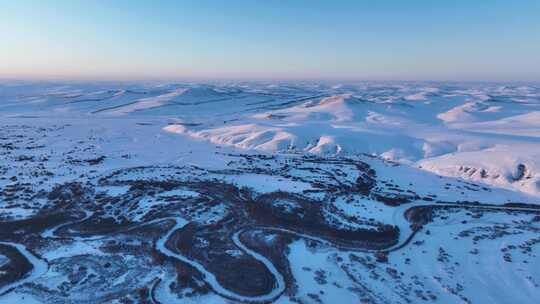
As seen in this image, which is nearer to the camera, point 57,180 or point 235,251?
point 235,251

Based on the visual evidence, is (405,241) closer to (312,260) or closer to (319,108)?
(312,260)

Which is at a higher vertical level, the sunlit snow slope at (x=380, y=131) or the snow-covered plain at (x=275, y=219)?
the sunlit snow slope at (x=380, y=131)

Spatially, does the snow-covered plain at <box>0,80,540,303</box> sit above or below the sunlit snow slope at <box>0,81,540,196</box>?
below

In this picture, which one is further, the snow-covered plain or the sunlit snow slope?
the sunlit snow slope

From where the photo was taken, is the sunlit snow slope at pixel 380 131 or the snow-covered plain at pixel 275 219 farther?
the sunlit snow slope at pixel 380 131

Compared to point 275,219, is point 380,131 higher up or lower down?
higher up

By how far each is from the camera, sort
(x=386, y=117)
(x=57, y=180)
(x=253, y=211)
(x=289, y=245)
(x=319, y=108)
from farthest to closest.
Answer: (x=319, y=108), (x=386, y=117), (x=57, y=180), (x=253, y=211), (x=289, y=245)

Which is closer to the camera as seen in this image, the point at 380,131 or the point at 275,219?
the point at 275,219

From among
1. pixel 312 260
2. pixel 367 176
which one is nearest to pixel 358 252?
pixel 312 260
